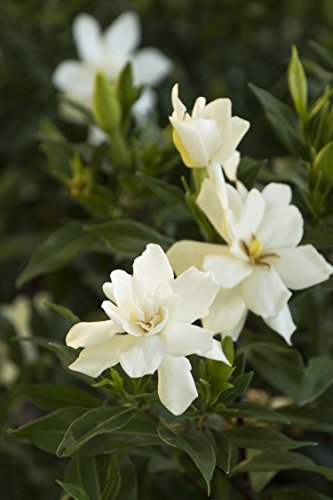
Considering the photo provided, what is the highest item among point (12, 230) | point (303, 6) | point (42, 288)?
point (303, 6)

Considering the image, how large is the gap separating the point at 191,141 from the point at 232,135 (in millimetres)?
32

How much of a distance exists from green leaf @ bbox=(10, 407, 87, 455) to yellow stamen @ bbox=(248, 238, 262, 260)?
7.7 inches

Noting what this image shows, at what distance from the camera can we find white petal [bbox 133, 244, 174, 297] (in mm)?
686

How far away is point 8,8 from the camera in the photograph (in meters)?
1.51

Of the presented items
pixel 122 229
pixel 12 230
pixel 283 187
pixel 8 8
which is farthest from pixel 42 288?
pixel 283 187

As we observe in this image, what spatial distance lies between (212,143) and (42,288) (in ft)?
3.22

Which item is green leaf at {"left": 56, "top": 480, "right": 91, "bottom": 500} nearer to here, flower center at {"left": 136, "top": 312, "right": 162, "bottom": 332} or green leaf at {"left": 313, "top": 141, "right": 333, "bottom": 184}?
flower center at {"left": 136, "top": 312, "right": 162, "bottom": 332}

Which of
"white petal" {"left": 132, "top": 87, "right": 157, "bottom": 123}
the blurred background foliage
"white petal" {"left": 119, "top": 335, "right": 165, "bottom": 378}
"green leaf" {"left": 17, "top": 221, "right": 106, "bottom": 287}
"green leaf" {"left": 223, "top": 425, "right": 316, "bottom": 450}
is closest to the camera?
"white petal" {"left": 119, "top": 335, "right": 165, "bottom": 378}

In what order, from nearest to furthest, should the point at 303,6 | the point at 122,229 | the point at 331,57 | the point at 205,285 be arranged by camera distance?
the point at 205,285
the point at 122,229
the point at 331,57
the point at 303,6

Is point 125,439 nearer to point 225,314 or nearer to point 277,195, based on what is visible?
point 225,314

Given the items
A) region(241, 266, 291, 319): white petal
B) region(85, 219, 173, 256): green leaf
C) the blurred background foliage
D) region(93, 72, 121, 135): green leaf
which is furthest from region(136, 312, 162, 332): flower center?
the blurred background foliage

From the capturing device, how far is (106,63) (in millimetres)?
1373

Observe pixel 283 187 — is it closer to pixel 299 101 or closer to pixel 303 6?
pixel 299 101

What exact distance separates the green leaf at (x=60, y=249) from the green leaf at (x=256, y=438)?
0.28 m
